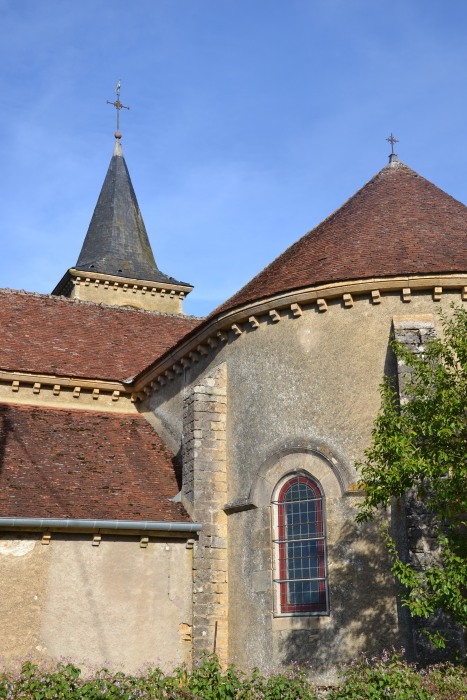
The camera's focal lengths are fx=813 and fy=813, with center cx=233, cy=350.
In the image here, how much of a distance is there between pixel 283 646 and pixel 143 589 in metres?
2.49

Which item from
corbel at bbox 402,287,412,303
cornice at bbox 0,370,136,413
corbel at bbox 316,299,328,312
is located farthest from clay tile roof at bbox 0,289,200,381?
corbel at bbox 402,287,412,303

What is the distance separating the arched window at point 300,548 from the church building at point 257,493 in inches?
1.2

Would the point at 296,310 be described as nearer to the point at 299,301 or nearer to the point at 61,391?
the point at 299,301

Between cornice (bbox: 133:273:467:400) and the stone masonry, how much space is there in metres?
0.76

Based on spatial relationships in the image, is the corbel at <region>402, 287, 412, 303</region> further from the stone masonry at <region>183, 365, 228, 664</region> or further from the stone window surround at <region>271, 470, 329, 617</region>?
the stone masonry at <region>183, 365, 228, 664</region>

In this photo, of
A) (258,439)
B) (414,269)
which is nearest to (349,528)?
Result: (258,439)

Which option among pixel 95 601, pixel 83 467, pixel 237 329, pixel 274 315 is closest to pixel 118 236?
pixel 83 467

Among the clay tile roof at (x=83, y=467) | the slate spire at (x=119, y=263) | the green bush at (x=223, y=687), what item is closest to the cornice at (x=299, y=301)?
the clay tile roof at (x=83, y=467)

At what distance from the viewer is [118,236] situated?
29.5 meters

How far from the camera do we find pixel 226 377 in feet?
45.6

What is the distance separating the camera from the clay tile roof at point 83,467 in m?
12.9

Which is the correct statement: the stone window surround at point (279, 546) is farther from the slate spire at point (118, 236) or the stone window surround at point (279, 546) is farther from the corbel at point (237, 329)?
the slate spire at point (118, 236)

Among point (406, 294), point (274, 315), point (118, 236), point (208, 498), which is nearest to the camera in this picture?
point (406, 294)

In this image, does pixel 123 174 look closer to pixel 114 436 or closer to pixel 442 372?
pixel 114 436
